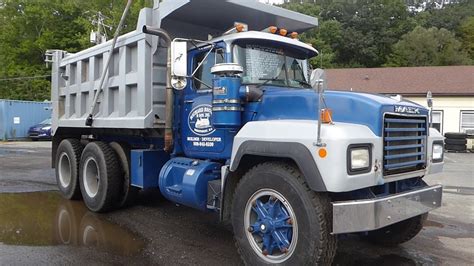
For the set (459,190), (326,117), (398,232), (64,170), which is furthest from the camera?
(459,190)

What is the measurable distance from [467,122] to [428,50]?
97.2 ft

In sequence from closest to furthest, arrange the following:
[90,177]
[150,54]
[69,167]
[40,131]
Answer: [150,54]
[90,177]
[69,167]
[40,131]

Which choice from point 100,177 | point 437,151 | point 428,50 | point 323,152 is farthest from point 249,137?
point 428,50

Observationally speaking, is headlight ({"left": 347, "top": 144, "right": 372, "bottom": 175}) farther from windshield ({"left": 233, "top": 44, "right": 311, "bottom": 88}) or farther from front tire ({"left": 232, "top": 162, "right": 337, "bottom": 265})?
windshield ({"left": 233, "top": 44, "right": 311, "bottom": 88})

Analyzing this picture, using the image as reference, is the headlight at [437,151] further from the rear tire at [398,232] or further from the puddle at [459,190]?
the puddle at [459,190]

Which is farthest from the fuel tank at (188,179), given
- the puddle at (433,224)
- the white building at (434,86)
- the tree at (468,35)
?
the tree at (468,35)

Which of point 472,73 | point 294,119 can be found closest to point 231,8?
point 294,119

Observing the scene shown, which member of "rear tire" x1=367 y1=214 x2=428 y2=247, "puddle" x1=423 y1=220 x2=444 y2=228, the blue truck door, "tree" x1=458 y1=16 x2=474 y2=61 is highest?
"tree" x1=458 y1=16 x2=474 y2=61

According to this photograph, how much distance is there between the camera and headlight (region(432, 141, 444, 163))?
17.6 ft

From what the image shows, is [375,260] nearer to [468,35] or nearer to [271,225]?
[271,225]

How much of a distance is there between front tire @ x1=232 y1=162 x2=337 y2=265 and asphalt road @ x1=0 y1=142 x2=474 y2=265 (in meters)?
0.71

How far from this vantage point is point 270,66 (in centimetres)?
576

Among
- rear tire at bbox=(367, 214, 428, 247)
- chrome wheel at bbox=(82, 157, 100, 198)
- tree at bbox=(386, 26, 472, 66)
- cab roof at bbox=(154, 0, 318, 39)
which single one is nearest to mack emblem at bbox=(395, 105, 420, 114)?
rear tire at bbox=(367, 214, 428, 247)

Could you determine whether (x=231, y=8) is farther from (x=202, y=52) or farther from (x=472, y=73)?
(x=472, y=73)
